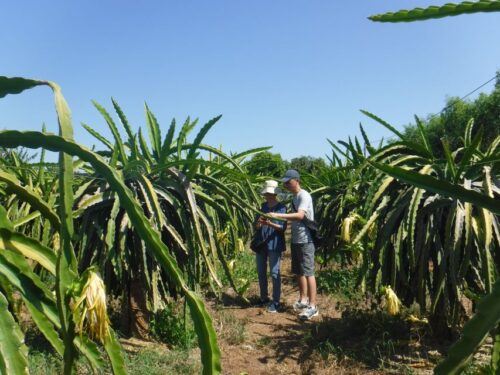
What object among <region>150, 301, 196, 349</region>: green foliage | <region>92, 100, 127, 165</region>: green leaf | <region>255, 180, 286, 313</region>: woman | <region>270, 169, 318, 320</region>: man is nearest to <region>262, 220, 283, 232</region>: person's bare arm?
<region>255, 180, 286, 313</region>: woman

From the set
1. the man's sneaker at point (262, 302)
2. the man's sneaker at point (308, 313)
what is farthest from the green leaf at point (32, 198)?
the man's sneaker at point (262, 302)

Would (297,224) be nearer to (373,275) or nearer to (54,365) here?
(373,275)

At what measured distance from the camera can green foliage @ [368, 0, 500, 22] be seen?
780 mm

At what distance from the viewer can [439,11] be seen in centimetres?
81

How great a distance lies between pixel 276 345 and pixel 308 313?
799 mm

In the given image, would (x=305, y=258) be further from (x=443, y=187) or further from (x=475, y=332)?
(x=475, y=332)

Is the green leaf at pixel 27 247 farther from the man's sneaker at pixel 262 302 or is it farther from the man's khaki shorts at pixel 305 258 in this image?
the man's sneaker at pixel 262 302

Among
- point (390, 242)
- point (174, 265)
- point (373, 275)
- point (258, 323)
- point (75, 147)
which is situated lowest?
point (258, 323)

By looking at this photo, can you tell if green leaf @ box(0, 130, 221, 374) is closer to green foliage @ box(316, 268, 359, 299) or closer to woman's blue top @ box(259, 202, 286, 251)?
woman's blue top @ box(259, 202, 286, 251)

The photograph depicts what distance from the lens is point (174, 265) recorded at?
102cm

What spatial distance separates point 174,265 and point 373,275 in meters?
2.47

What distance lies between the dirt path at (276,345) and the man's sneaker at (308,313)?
0.06m

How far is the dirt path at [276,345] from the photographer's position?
10.5 ft

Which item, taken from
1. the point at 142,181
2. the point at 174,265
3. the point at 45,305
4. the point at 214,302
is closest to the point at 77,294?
the point at 45,305
